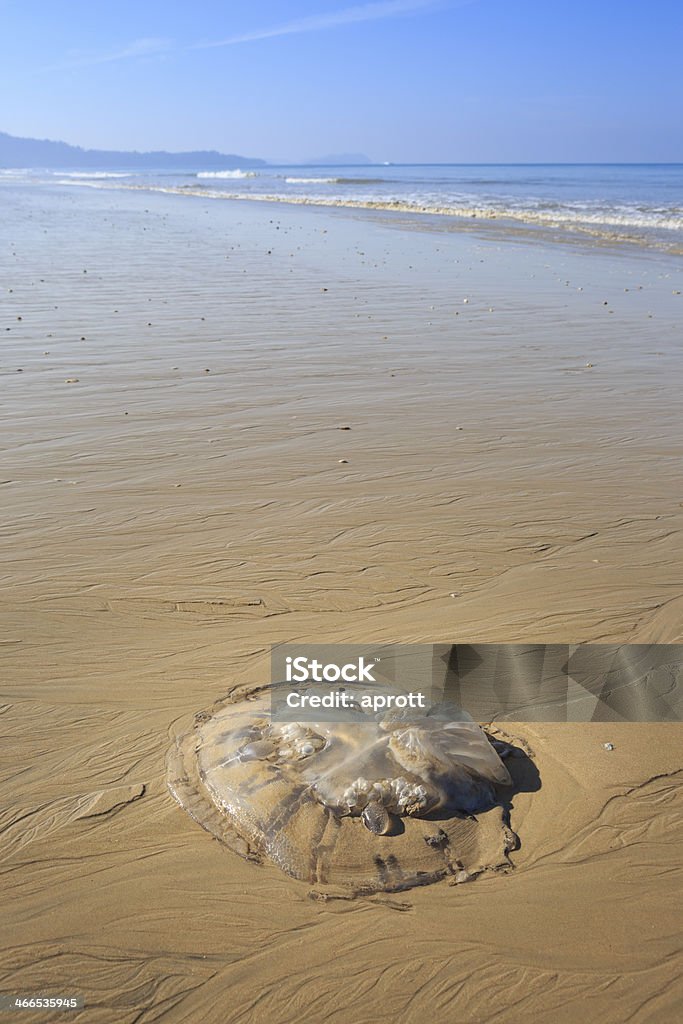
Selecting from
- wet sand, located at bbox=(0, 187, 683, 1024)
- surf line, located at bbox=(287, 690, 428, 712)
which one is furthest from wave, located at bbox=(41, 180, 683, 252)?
surf line, located at bbox=(287, 690, 428, 712)

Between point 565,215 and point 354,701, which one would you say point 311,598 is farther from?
point 565,215

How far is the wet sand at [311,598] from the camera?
253 cm

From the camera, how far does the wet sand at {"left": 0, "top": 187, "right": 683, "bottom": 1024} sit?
2.53m

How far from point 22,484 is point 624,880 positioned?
185 inches

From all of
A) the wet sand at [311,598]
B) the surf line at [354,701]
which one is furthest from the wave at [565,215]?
the surf line at [354,701]

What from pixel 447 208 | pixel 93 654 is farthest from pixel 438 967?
pixel 447 208

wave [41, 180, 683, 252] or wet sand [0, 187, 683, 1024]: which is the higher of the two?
wave [41, 180, 683, 252]

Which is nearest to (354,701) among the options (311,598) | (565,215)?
(311,598)

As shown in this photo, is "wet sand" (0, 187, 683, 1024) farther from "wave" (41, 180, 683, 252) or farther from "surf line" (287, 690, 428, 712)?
"wave" (41, 180, 683, 252)

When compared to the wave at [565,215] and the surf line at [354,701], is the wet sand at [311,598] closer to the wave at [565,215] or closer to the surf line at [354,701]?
the surf line at [354,701]

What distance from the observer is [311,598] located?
4.52 meters

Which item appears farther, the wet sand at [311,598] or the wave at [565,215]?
the wave at [565,215]

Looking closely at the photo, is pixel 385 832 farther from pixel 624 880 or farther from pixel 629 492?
pixel 629 492

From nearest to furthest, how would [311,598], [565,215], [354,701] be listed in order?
1. [354,701]
2. [311,598]
3. [565,215]
